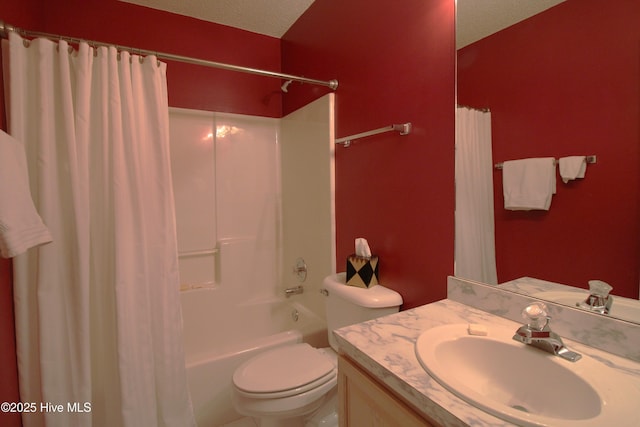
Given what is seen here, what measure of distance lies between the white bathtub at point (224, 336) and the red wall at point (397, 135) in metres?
0.57

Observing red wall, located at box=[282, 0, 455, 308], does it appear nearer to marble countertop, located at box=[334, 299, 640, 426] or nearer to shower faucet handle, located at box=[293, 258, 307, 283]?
marble countertop, located at box=[334, 299, 640, 426]

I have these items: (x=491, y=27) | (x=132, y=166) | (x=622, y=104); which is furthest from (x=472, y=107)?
(x=132, y=166)

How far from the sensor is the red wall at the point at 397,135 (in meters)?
1.12

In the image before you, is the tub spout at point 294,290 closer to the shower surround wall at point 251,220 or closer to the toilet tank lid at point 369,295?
the shower surround wall at point 251,220

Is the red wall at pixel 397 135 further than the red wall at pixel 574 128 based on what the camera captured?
Yes

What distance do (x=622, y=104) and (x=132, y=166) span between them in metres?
1.66

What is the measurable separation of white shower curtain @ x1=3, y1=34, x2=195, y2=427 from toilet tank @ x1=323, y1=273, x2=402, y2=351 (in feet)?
2.42

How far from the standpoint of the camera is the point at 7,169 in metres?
0.89

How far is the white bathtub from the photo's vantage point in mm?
1537

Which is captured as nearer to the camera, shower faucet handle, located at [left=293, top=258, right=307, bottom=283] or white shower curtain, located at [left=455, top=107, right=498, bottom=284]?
white shower curtain, located at [left=455, top=107, right=498, bottom=284]

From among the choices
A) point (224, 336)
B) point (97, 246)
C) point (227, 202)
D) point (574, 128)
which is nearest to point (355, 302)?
point (574, 128)

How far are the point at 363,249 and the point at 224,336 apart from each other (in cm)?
135

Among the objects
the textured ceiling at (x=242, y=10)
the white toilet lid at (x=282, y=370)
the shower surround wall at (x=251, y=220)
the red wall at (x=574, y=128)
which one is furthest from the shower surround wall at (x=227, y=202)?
the red wall at (x=574, y=128)

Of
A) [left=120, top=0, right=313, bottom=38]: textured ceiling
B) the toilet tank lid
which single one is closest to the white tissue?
the toilet tank lid
